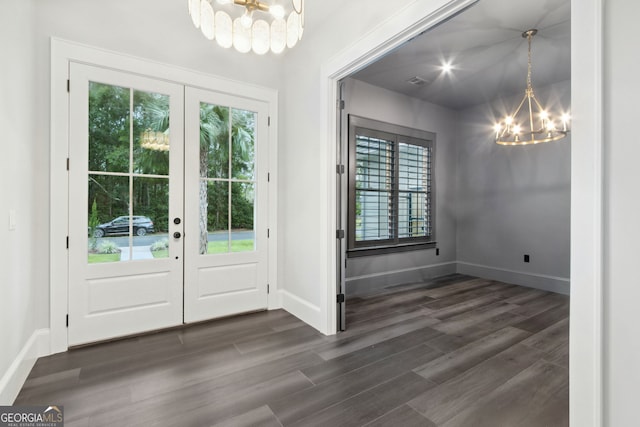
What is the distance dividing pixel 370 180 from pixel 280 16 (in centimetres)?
296

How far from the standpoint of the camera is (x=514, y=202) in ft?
16.0

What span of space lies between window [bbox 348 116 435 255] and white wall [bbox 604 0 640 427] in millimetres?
3146

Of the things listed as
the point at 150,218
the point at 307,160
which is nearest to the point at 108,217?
the point at 150,218

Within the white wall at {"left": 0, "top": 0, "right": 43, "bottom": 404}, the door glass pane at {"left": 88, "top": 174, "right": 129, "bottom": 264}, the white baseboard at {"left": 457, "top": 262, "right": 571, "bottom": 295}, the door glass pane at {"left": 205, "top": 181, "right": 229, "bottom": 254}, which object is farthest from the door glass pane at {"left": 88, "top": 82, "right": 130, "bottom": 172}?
the white baseboard at {"left": 457, "top": 262, "right": 571, "bottom": 295}

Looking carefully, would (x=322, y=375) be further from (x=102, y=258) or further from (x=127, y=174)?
(x=127, y=174)

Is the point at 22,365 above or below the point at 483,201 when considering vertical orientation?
below

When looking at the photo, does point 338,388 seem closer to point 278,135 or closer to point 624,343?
point 624,343

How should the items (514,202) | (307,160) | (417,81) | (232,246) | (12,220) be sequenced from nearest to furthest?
(12,220) < (307,160) < (232,246) < (417,81) < (514,202)

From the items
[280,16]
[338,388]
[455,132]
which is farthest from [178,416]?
[455,132]

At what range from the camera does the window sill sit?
4328mm

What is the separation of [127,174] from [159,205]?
1.28 feet

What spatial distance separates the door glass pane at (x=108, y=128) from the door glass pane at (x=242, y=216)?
1.07 m

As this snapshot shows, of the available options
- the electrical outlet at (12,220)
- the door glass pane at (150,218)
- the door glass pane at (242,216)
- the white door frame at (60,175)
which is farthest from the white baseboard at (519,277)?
the electrical outlet at (12,220)

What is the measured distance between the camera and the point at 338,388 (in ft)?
6.58
